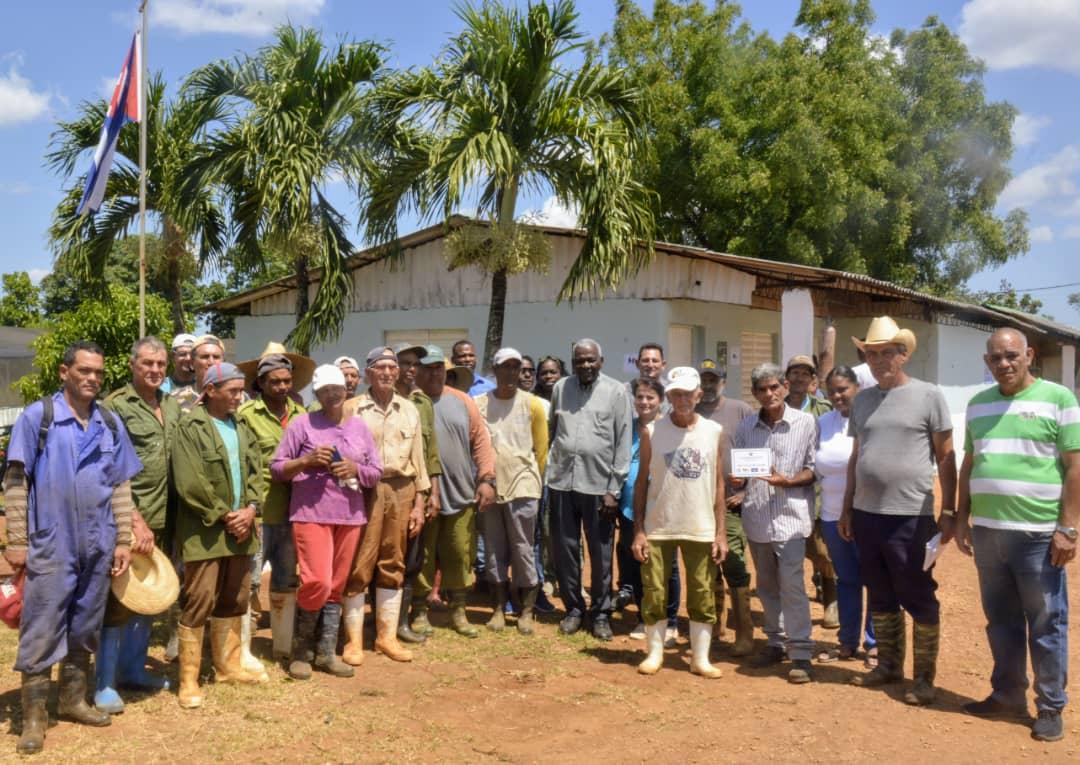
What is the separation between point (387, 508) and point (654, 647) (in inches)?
70.2

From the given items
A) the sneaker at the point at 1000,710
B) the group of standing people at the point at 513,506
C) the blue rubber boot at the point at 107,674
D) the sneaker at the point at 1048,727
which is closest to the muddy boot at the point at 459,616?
the group of standing people at the point at 513,506

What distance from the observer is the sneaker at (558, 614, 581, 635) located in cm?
631

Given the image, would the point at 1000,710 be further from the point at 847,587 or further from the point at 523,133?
the point at 523,133

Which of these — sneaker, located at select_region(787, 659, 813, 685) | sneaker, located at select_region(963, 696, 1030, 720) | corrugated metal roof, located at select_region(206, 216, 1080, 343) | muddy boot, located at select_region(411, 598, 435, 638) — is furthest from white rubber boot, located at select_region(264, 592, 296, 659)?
corrugated metal roof, located at select_region(206, 216, 1080, 343)

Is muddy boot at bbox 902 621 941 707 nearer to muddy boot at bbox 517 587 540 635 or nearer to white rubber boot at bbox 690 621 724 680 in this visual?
white rubber boot at bbox 690 621 724 680

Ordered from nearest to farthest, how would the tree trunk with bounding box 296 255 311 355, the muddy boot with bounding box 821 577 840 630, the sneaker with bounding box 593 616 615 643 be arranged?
the sneaker with bounding box 593 616 615 643
the muddy boot with bounding box 821 577 840 630
the tree trunk with bounding box 296 255 311 355

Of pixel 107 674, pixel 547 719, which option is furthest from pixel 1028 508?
pixel 107 674

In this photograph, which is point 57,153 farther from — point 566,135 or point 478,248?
point 566,135

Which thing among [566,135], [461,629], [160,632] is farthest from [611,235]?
[160,632]

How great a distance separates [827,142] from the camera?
20062 millimetres

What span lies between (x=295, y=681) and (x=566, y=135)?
24.2ft

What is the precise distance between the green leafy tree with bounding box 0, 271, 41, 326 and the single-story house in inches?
776

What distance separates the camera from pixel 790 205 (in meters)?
21.1

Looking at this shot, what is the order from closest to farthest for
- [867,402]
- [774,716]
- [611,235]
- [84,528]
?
[84,528], [774,716], [867,402], [611,235]
